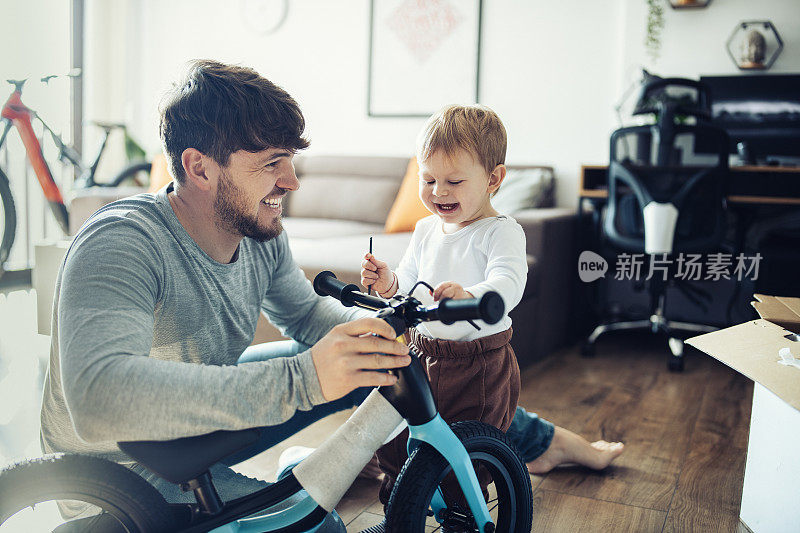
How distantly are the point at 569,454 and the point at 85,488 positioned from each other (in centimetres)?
115

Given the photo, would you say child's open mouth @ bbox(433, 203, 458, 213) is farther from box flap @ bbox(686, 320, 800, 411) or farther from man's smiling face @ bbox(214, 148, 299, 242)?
box flap @ bbox(686, 320, 800, 411)

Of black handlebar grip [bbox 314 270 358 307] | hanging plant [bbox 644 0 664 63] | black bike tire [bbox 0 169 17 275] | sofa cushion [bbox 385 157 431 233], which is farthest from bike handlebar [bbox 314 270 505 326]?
black bike tire [bbox 0 169 17 275]

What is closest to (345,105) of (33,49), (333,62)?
(333,62)

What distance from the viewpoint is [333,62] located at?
3.97 metres

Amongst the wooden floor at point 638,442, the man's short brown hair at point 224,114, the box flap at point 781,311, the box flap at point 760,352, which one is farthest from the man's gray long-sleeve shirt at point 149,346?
the box flap at point 781,311

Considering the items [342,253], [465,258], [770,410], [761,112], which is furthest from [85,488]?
[761,112]

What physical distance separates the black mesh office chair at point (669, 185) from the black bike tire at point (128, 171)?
8.56 feet

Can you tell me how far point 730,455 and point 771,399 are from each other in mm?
650

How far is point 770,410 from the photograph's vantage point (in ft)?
3.95

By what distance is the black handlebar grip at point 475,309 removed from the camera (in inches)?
30.5

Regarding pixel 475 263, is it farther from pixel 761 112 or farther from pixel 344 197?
pixel 761 112

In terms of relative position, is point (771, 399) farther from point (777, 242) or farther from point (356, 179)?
point (356, 179)

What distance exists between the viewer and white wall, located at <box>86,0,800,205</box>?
3.06m

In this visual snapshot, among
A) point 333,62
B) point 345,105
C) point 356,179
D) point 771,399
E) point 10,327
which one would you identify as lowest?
point 10,327
